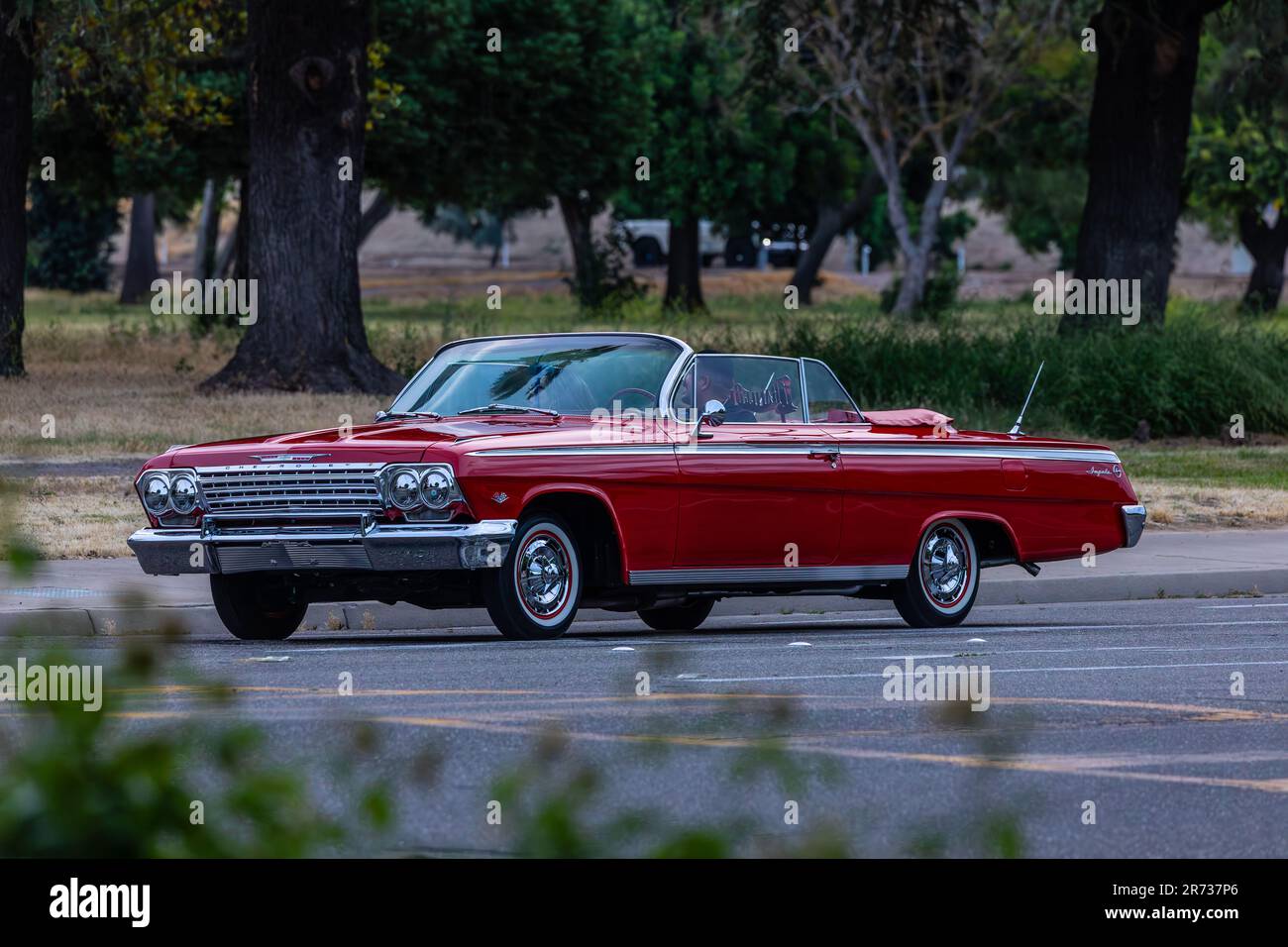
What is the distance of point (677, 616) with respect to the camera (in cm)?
1341

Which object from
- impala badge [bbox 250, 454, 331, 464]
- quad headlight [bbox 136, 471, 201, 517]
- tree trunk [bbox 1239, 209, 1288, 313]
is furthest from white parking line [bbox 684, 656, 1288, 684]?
tree trunk [bbox 1239, 209, 1288, 313]

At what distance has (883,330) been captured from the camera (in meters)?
27.2

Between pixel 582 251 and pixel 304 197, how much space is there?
3113cm

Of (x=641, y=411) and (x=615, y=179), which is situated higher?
(x=615, y=179)

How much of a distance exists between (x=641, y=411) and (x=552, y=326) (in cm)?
3060

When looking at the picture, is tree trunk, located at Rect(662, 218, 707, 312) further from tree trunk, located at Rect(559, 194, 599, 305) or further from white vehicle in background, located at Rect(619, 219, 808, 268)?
white vehicle in background, located at Rect(619, 219, 808, 268)

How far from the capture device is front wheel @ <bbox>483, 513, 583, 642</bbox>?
10.9 m

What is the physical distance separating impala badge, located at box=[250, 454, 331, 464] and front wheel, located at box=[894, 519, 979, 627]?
3.76m

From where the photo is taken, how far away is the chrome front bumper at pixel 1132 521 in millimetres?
13664

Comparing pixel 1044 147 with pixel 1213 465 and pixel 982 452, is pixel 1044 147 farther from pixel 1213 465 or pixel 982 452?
pixel 982 452

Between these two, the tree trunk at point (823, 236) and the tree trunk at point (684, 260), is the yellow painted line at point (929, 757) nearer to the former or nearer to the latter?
the tree trunk at point (684, 260)
